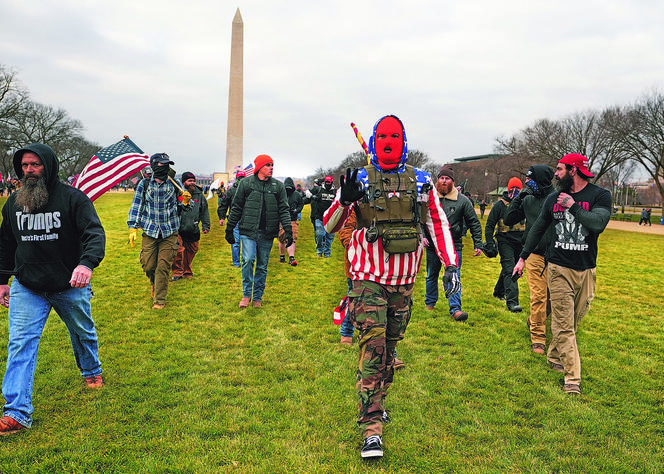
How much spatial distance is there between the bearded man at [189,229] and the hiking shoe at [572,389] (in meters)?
7.07

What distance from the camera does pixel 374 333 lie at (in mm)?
3305

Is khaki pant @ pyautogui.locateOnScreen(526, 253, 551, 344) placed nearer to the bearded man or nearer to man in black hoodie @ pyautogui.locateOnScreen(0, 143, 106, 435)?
man in black hoodie @ pyautogui.locateOnScreen(0, 143, 106, 435)

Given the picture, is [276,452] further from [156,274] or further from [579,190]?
[156,274]

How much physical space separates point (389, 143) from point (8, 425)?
12.2 feet

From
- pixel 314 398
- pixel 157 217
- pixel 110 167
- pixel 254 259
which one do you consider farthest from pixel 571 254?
pixel 110 167

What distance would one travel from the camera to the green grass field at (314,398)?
123 inches

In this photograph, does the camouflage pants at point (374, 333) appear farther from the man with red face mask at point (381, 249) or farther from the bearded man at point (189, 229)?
the bearded man at point (189, 229)

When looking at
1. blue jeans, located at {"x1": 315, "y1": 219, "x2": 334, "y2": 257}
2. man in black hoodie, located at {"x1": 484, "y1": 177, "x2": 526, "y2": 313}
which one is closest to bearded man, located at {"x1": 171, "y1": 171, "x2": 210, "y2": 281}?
blue jeans, located at {"x1": 315, "y1": 219, "x2": 334, "y2": 257}

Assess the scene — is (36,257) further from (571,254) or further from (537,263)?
(537,263)

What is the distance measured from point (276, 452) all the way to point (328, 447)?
0.40 meters

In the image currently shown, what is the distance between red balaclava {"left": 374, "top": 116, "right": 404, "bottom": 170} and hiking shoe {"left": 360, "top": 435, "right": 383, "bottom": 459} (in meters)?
2.08

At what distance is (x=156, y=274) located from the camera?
6871 mm

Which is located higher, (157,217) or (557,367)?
(157,217)

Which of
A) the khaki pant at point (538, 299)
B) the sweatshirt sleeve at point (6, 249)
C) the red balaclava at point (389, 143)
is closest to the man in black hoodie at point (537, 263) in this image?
the khaki pant at point (538, 299)
